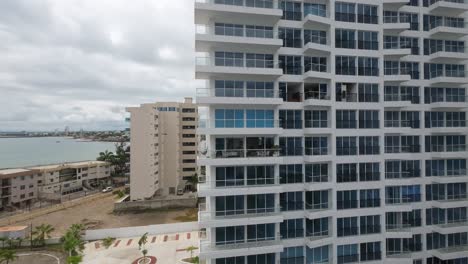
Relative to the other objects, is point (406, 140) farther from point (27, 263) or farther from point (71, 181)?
point (71, 181)

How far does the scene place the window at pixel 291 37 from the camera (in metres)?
23.8

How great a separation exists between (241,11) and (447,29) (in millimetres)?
22099

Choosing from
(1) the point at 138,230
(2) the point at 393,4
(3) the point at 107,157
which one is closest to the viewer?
(2) the point at 393,4

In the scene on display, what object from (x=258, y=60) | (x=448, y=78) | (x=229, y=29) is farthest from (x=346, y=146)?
(x=229, y=29)

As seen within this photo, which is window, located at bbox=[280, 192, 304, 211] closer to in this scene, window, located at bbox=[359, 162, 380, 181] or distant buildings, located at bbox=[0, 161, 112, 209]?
window, located at bbox=[359, 162, 380, 181]

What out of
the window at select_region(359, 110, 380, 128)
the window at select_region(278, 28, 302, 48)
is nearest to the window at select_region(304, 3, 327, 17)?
the window at select_region(278, 28, 302, 48)

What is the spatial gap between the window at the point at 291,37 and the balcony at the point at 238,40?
0.95 meters

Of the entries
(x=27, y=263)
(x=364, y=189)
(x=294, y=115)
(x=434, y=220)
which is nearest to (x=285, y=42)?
(x=294, y=115)

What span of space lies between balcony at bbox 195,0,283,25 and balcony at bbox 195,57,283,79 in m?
3.44

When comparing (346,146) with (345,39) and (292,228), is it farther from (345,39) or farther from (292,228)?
(345,39)

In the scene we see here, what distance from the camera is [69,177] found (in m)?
72.9

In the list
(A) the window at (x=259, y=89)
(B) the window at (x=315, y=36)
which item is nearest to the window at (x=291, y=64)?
(B) the window at (x=315, y=36)

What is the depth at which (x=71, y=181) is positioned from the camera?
236 feet

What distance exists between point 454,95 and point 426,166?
28.3ft
